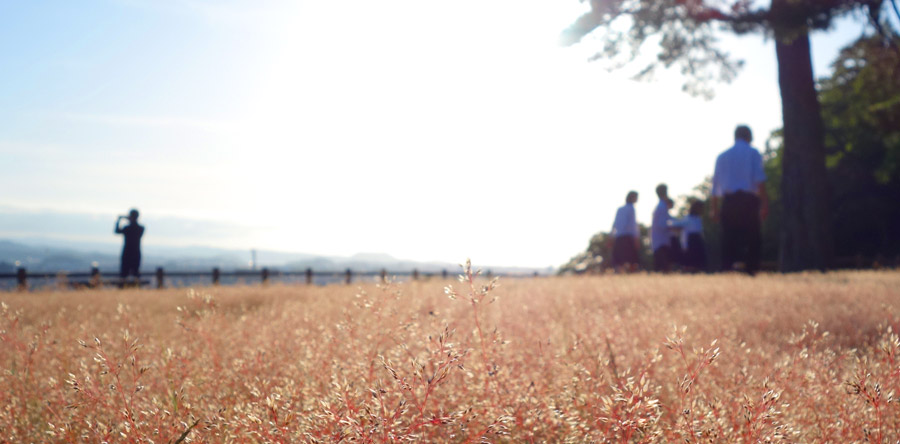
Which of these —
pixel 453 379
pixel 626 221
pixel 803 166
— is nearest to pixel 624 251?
pixel 626 221

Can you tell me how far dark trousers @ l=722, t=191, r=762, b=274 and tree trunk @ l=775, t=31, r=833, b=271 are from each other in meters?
3.42

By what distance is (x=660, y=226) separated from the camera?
12.4 meters

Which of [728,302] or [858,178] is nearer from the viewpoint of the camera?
[728,302]

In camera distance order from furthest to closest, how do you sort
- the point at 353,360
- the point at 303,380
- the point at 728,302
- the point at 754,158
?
the point at 754,158 → the point at 728,302 → the point at 353,360 → the point at 303,380

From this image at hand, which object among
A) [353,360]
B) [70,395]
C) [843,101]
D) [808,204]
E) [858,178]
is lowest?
[70,395]

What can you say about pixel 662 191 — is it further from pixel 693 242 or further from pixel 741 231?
pixel 741 231

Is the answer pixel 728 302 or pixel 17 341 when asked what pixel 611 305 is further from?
pixel 17 341

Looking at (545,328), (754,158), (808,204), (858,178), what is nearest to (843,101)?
(858,178)

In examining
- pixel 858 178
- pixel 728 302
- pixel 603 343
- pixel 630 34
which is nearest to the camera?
pixel 603 343

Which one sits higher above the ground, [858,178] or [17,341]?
[858,178]

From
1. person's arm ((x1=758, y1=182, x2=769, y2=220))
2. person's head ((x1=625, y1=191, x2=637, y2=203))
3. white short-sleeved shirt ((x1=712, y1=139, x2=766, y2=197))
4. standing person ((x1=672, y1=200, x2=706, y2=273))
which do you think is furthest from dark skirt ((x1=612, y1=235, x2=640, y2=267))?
person's arm ((x1=758, y1=182, x2=769, y2=220))

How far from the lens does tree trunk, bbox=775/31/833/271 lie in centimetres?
1157

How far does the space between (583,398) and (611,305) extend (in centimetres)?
326

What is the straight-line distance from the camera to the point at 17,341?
6.81 ft
